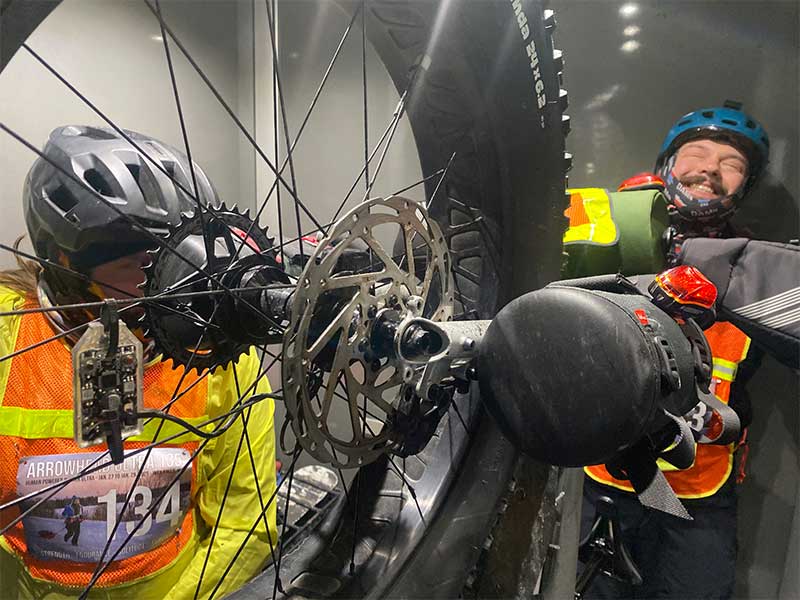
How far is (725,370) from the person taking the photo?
1180 mm

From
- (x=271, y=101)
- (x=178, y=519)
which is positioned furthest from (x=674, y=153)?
(x=178, y=519)

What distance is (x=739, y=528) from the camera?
4.74 feet

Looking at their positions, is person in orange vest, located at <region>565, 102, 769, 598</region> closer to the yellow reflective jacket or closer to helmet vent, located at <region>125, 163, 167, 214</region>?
the yellow reflective jacket

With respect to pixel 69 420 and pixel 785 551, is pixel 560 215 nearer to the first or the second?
pixel 69 420

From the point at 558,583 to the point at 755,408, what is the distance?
0.98m

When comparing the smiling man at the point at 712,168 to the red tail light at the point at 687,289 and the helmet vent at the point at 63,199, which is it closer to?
the red tail light at the point at 687,289

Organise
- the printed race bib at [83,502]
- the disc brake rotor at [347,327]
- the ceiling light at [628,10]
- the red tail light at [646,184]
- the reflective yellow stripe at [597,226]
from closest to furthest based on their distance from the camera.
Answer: the disc brake rotor at [347,327]
the printed race bib at [83,502]
the reflective yellow stripe at [597,226]
the red tail light at [646,184]
the ceiling light at [628,10]

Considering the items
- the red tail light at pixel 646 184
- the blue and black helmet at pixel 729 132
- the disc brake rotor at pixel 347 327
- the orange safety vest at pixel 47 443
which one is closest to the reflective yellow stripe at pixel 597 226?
the red tail light at pixel 646 184

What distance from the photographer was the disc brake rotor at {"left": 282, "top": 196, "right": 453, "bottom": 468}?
40cm

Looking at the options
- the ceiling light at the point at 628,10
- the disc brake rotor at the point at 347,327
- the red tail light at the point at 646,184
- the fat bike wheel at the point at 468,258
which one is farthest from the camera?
the ceiling light at the point at 628,10

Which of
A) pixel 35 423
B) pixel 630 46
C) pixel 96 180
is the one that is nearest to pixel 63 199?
pixel 96 180

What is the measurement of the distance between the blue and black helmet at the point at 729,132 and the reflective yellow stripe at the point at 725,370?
1.37 feet

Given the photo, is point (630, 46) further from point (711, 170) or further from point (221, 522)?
point (221, 522)

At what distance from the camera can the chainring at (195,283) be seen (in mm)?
459
